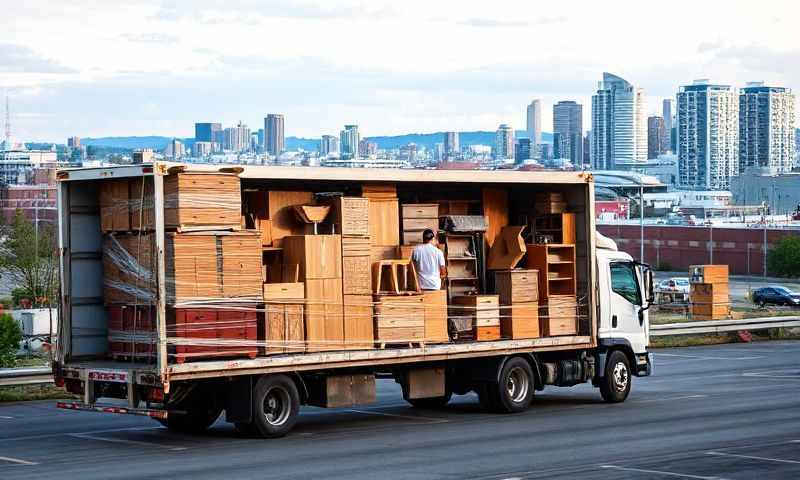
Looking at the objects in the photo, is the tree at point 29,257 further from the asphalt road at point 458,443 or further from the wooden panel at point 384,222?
the wooden panel at point 384,222

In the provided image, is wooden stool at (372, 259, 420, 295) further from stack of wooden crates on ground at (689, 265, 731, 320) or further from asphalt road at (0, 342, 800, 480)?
stack of wooden crates on ground at (689, 265, 731, 320)

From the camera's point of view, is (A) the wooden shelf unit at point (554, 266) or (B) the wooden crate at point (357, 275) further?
(A) the wooden shelf unit at point (554, 266)

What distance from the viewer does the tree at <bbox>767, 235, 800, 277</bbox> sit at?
102812 mm

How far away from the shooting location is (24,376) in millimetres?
23297

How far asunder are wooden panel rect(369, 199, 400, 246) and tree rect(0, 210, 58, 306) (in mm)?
26238

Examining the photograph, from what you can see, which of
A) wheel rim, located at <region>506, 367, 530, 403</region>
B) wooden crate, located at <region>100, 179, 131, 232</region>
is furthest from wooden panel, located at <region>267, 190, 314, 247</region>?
wheel rim, located at <region>506, 367, 530, 403</region>

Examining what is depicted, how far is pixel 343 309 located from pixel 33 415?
579cm

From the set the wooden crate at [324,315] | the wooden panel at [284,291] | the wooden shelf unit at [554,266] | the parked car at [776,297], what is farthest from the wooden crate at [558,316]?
the parked car at [776,297]

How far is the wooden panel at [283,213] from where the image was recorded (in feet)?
61.4

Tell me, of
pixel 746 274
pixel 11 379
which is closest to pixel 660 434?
pixel 11 379

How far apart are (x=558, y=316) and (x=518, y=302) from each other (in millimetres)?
A: 910

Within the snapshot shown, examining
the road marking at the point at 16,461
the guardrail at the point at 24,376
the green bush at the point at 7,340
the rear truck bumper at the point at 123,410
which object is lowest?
the road marking at the point at 16,461

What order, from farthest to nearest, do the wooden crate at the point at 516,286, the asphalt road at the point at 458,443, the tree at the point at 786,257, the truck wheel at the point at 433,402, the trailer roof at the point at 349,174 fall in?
1. the tree at the point at 786,257
2. the truck wheel at the point at 433,402
3. the wooden crate at the point at 516,286
4. the trailer roof at the point at 349,174
5. the asphalt road at the point at 458,443

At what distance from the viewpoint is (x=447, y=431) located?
61.9 ft
